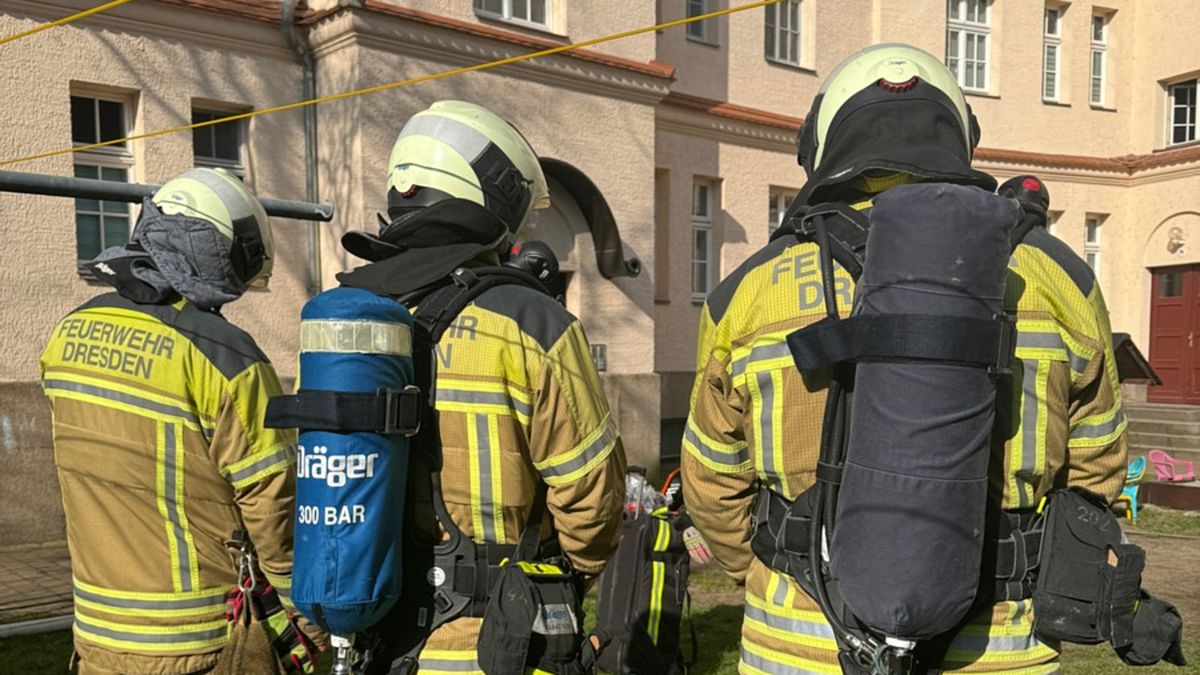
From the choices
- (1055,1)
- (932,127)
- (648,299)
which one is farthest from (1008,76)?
(932,127)

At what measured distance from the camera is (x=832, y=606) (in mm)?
1973

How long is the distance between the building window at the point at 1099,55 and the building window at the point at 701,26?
8797mm

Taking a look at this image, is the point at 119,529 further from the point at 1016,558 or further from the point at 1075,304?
the point at 1075,304

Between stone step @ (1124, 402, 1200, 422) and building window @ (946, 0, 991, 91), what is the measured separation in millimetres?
6210

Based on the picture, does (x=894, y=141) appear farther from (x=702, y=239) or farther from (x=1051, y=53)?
(x=1051, y=53)

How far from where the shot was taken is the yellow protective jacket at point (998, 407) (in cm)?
195

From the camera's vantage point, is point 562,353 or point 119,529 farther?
point 119,529

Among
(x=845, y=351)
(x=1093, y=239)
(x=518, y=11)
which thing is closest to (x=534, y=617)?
(x=845, y=351)

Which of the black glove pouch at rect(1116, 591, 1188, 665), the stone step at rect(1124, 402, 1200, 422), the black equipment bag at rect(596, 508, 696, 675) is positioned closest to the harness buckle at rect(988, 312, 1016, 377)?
the black glove pouch at rect(1116, 591, 1188, 665)

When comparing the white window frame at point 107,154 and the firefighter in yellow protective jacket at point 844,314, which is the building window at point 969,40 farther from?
the firefighter in yellow protective jacket at point 844,314

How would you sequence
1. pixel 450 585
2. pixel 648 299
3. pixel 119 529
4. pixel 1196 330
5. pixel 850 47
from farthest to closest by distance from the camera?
1. pixel 1196 330
2. pixel 850 47
3. pixel 648 299
4. pixel 119 529
5. pixel 450 585

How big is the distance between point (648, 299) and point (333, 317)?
32.9 feet

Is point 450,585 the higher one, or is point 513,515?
point 513,515

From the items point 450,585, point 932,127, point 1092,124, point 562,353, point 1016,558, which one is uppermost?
point 1092,124
